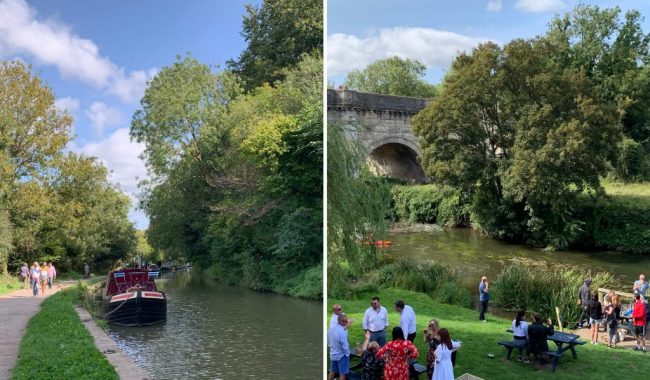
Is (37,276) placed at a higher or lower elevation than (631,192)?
lower

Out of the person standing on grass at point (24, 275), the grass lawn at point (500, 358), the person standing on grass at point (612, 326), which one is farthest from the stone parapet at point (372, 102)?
the person standing on grass at point (612, 326)

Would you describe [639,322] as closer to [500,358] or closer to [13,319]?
[500,358]

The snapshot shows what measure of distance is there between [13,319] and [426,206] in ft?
41.3

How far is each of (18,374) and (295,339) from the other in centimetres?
407

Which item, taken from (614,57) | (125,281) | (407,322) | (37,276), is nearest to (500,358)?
(407,322)

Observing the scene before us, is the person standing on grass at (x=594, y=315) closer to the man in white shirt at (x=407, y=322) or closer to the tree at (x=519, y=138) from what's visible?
the man in white shirt at (x=407, y=322)

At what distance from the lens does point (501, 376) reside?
555cm

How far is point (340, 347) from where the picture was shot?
4.32 meters

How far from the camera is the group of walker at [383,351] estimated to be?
3.92 metres

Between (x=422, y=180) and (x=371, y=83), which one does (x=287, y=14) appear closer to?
(x=422, y=180)

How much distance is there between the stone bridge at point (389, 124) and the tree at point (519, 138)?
2729 mm

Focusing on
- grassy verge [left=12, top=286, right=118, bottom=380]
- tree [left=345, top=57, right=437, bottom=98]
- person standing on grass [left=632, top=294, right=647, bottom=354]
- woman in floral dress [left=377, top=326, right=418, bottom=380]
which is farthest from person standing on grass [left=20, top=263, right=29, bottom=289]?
tree [left=345, top=57, right=437, bottom=98]

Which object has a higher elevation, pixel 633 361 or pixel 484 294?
pixel 484 294

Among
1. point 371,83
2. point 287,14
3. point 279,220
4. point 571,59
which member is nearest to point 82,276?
point 279,220
